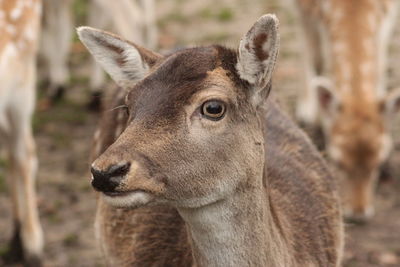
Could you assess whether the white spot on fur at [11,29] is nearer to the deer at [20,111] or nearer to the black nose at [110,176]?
the deer at [20,111]

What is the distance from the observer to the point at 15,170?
6.20 m

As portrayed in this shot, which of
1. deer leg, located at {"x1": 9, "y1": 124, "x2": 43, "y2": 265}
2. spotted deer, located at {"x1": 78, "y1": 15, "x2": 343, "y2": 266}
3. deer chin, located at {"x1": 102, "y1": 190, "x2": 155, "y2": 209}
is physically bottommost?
deer leg, located at {"x1": 9, "y1": 124, "x2": 43, "y2": 265}

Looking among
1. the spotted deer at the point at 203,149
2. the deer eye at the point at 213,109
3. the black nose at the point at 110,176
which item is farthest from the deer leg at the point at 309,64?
the black nose at the point at 110,176

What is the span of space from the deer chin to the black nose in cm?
5

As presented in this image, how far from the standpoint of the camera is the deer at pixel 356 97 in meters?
6.41

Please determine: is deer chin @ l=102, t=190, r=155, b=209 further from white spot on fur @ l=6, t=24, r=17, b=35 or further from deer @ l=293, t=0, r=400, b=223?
deer @ l=293, t=0, r=400, b=223

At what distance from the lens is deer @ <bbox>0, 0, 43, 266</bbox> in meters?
5.79

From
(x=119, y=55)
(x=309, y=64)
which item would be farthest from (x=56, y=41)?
(x=119, y=55)

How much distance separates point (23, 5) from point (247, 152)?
9.58 ft

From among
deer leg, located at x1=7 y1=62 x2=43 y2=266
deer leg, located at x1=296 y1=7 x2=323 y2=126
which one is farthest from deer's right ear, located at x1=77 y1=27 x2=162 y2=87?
deer leg, located at x1=296 y1=7 x2=323 y2=126

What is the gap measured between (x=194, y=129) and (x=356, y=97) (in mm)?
3398

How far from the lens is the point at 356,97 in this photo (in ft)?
21.4

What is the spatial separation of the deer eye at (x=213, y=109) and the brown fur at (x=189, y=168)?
5 cm

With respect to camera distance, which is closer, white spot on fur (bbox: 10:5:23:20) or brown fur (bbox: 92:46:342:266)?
brown fur (bbox: 92:46:342:266)
